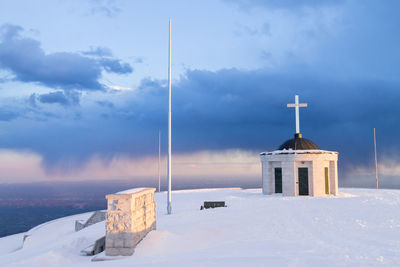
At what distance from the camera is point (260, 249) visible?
10.1 meters

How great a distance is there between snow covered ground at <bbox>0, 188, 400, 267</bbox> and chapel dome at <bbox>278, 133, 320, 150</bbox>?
36.2ft

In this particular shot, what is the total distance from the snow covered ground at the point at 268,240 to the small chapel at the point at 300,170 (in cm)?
962

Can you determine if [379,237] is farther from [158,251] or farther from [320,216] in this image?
[158,251]

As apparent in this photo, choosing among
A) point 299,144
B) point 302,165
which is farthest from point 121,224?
point 299,144

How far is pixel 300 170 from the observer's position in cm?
2805

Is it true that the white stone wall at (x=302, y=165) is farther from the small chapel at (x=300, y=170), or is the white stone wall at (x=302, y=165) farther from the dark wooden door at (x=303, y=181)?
the dark wooden door at (x=303, y=181)

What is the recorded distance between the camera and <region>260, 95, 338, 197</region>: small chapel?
2770 centimetres

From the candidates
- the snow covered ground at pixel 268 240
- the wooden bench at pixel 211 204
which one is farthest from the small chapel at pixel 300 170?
the snow covered ground at pixel 268 240

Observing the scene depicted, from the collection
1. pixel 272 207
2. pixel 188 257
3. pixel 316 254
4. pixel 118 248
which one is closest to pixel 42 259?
pixel 118 248

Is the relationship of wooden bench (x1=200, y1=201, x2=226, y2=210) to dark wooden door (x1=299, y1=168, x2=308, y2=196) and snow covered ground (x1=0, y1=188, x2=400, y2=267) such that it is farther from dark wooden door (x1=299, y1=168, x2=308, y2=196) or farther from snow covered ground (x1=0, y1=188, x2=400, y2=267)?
dark wooden door (x1=299, y1=168, x2=308, y2=196)

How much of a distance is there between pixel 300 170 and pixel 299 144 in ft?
8.11

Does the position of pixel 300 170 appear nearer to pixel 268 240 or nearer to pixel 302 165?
pixel 302 165

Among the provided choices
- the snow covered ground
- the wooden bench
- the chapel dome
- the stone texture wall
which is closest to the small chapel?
the chapel dome

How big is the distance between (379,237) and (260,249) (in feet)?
15.5
